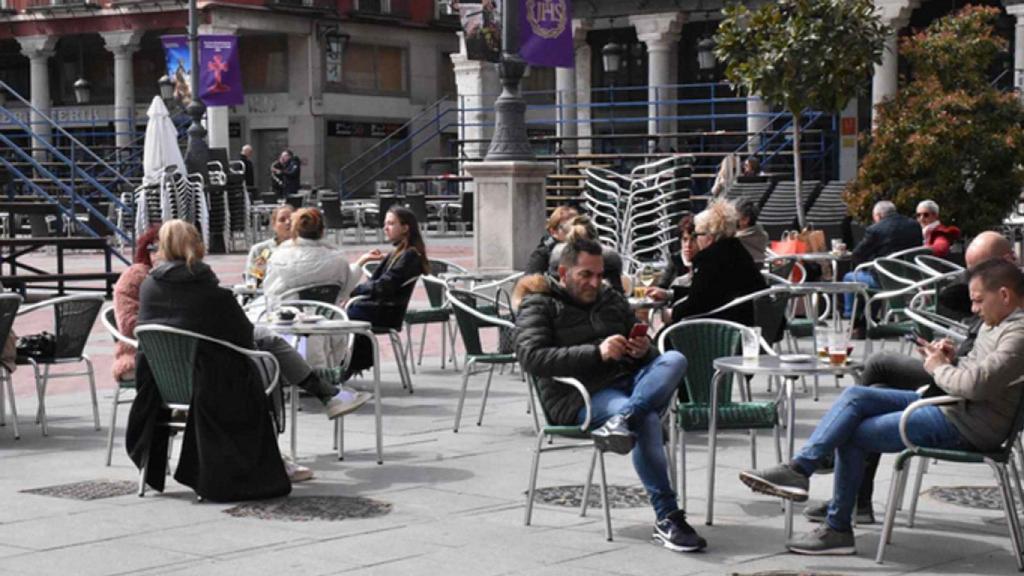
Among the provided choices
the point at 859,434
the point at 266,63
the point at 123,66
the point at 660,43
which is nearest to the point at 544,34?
the point at 859,434

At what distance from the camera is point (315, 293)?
12.2 metres

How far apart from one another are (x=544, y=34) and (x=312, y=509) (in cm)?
1247

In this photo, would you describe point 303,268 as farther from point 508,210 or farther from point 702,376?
point 508,210

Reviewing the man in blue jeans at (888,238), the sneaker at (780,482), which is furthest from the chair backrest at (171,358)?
the man in blue jeans at (888,238)

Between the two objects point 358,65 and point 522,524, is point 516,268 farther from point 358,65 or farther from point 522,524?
point 358,65

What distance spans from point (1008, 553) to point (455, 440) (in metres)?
4.05

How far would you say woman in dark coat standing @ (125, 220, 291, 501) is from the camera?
8727 mm

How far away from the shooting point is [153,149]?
28.5m

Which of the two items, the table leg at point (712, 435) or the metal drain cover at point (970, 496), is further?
the metal drain cover at point (970, 496)

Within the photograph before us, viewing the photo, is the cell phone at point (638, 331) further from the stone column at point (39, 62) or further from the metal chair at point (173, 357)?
the stone column at point (39, 62)

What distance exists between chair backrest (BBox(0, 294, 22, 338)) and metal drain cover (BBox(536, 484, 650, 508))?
11.6ft

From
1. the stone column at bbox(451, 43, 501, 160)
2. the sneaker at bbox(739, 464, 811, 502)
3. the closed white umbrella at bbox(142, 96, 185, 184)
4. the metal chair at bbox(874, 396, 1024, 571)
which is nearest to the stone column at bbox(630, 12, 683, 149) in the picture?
the stone column at bbox(451, 43, 501, 160)

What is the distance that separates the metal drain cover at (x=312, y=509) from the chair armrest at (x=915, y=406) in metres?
2.42

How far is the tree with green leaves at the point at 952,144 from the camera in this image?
62.2 feet
